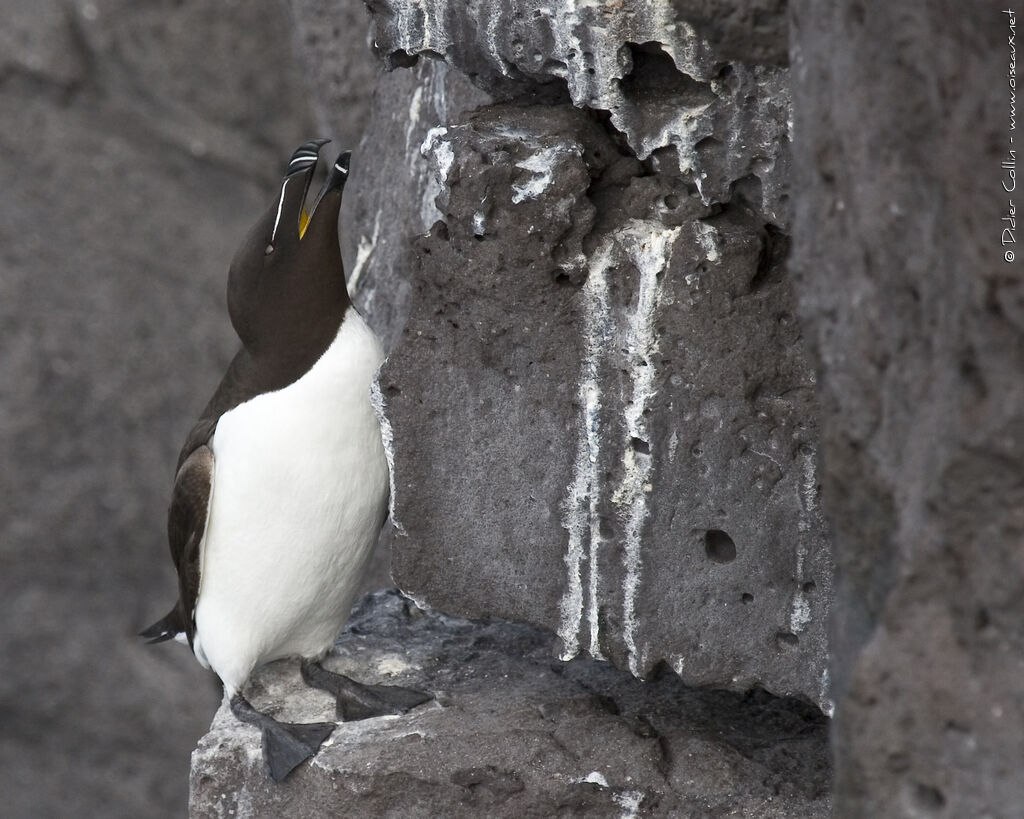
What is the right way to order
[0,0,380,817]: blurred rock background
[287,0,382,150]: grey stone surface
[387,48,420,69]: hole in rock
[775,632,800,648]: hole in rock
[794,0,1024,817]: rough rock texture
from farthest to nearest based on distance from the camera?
[0,0,380,817]: blurred rock background
[287,0,382,150]: grey stone surface
[387,48,420,69]: hole in rock
[775,632,800,648]: hole in rock
[794,0,1024,817]: rough rock texture

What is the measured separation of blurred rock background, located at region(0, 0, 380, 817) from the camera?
510cm

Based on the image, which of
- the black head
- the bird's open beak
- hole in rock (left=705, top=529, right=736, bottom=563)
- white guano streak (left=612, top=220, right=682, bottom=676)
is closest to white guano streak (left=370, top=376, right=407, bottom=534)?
the black head

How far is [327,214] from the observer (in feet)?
8.12

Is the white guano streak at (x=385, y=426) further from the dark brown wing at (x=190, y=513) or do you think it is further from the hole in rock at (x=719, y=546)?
the hole in rock at (x=719, y=546)

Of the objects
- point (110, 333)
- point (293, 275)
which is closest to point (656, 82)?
point (293, 275)

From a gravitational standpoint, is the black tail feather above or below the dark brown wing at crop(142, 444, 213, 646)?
below

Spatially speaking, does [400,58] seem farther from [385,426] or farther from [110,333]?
[110,333]

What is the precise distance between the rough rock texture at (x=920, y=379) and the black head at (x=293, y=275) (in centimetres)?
107

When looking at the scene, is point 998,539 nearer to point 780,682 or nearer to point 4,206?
point 780,682

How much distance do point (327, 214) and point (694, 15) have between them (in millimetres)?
833

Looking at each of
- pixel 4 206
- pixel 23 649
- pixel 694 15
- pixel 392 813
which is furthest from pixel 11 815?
pixel 694 15

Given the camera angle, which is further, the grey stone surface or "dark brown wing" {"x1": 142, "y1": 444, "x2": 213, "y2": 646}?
the grey stone surface

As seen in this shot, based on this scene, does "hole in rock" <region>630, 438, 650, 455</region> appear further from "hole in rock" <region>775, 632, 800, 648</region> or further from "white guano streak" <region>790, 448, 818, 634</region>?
"hole in rock" <region>775, 632, 800, 648</region>

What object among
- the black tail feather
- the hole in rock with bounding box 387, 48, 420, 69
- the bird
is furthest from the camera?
the black tail feather
